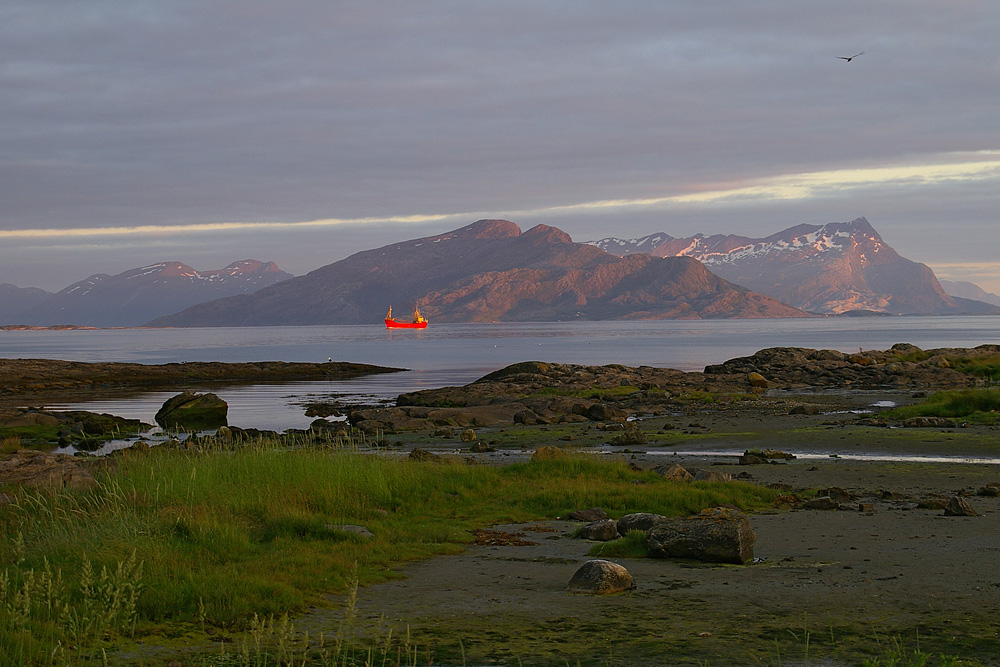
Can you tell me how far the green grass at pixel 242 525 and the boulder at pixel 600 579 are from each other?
95.4 inches

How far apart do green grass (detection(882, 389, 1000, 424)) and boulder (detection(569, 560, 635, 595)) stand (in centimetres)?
2528

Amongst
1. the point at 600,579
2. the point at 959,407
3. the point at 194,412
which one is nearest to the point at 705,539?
the point at 600,579

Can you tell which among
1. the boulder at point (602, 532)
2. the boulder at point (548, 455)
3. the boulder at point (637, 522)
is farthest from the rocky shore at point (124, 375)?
the boulder at point (637, 522)

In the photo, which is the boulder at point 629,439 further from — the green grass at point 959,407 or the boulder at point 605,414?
the green grass at point 959,407

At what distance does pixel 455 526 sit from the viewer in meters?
15.1

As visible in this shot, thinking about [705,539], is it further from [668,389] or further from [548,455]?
[668,389]

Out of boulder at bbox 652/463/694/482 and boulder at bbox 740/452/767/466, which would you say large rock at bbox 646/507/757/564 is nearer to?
boulder at bbox 652/463/694/482

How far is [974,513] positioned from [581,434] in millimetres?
17394

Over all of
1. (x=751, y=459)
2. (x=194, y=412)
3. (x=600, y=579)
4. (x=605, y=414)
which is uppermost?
(x=600, y=579)

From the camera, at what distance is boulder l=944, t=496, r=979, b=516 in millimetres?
15195

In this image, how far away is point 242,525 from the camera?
510 inches

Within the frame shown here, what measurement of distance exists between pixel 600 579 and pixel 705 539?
97.9 inches

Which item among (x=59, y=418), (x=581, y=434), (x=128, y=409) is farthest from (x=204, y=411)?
(x=581, y=434)

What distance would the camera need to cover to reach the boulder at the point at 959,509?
15.2m
